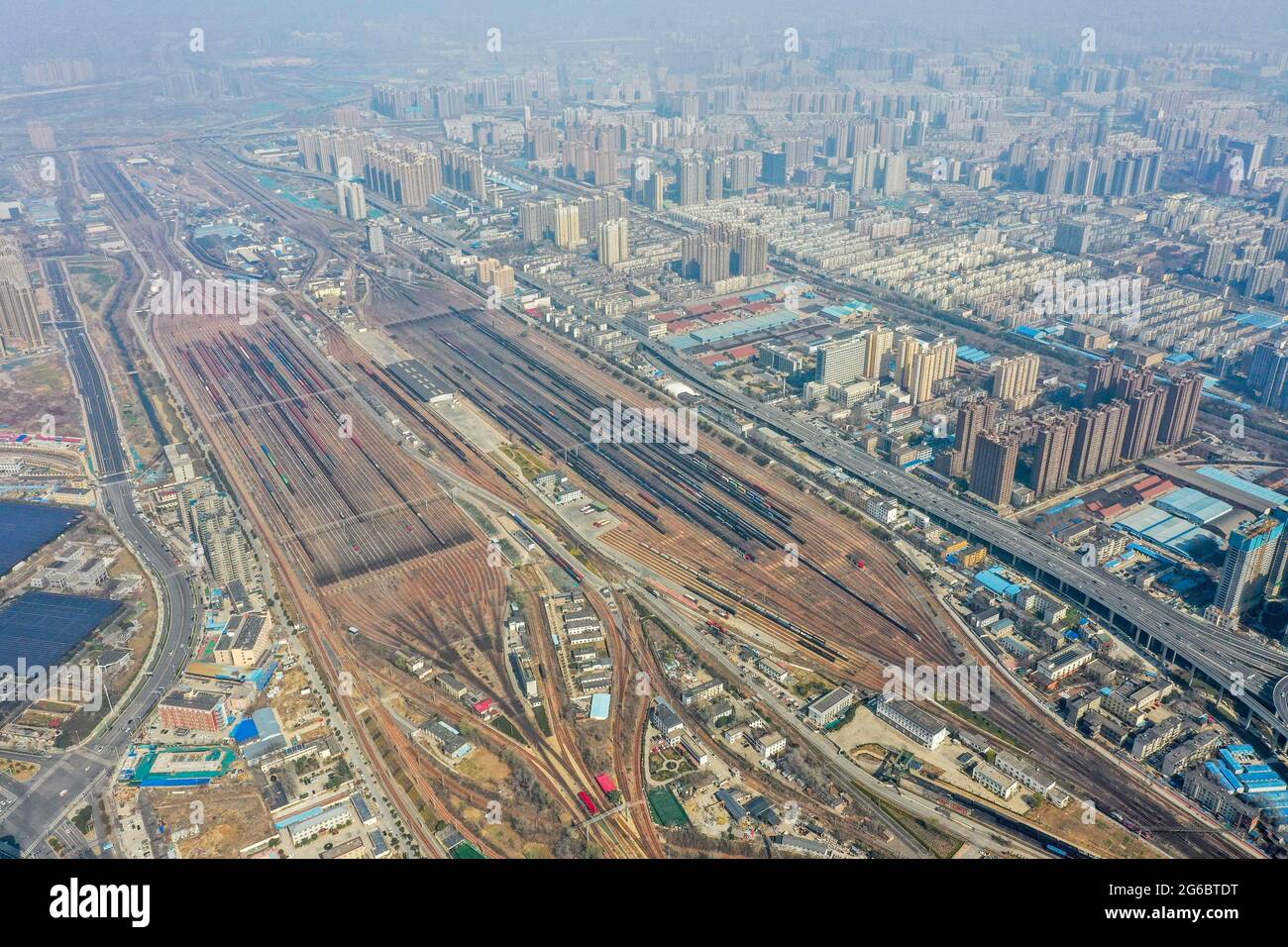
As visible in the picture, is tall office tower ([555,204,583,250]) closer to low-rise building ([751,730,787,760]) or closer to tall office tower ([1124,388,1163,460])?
tall office tower ([1124,388,1163,460])

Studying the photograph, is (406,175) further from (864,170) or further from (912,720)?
(912,720)

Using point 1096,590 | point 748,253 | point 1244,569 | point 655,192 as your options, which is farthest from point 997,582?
point 655,192

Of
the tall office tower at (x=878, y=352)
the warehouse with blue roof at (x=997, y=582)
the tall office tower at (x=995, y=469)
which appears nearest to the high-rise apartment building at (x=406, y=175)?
the tall office tower at (x=878, y=352)

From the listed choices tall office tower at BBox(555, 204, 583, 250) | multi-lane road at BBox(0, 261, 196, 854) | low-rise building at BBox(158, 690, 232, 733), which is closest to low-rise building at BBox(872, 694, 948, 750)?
low-rise building at BBox(158, 690, 232, 733)

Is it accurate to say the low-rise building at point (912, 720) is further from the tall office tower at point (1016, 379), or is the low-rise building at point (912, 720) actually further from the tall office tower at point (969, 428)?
the tall office tower at point (1016, 379)

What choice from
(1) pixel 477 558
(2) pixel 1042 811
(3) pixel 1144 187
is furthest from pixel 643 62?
(2) pixel 1042 811
